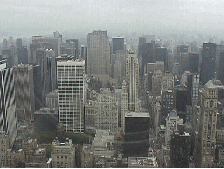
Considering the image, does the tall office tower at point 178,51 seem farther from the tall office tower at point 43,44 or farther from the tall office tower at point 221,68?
the tall office tower at point 43,44

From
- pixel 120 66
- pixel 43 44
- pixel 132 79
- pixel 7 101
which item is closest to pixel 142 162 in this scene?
pixel 7 101

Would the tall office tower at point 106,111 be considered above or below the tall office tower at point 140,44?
below

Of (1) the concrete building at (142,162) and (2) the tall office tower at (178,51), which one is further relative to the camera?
(2) the tall office tower at (178,51)

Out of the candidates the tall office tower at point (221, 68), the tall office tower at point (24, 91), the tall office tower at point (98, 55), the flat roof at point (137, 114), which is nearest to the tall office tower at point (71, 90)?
the tall office tower at point (98, 55)

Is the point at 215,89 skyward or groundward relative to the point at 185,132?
skyward

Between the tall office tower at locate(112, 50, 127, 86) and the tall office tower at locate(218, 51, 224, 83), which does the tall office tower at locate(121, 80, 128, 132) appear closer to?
the tall office tower at locate(112, 50, 127, 86)

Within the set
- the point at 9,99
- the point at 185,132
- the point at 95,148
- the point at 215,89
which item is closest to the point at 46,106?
the point at 9,99

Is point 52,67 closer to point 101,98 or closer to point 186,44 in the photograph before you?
point 101,98
